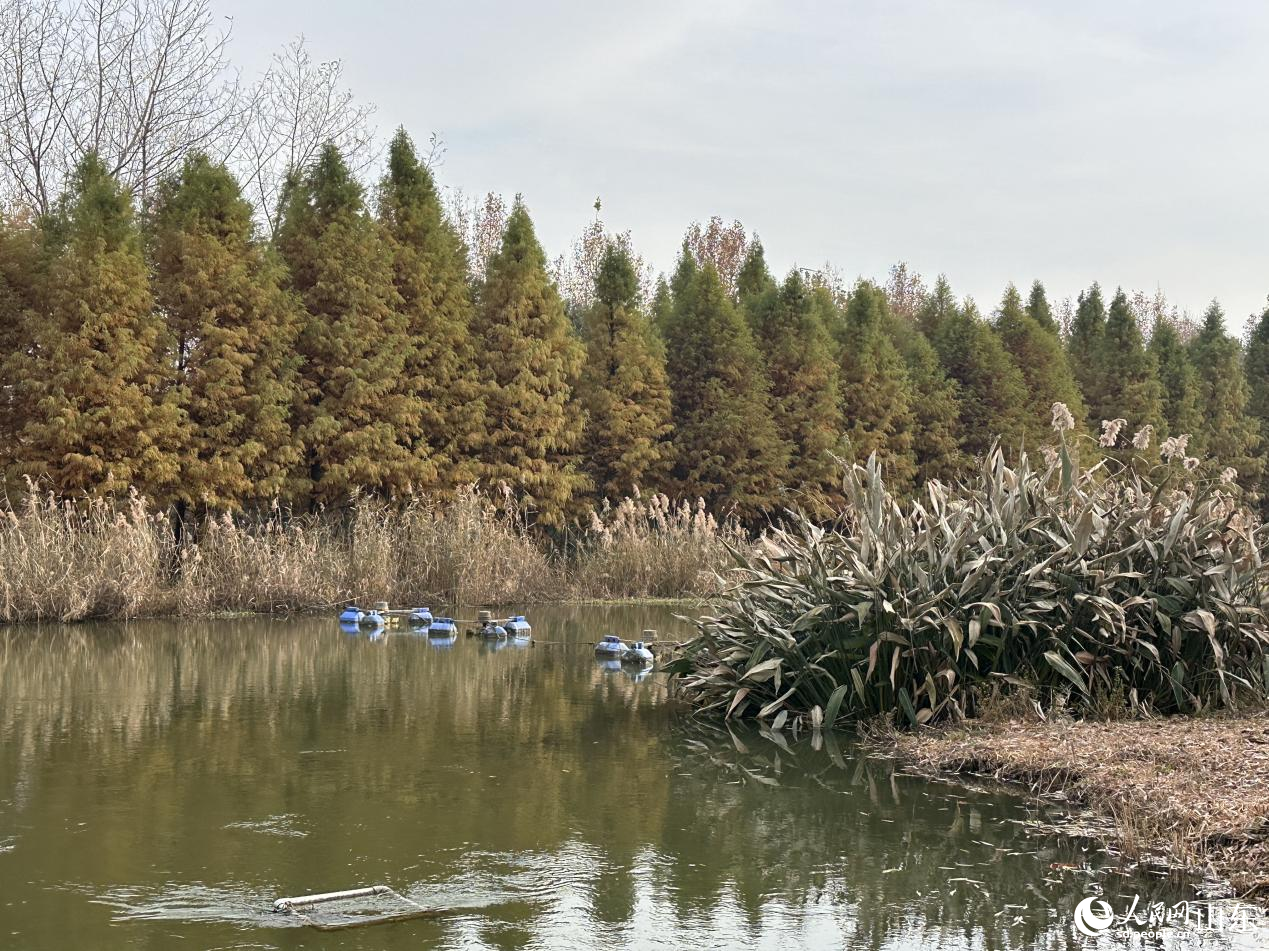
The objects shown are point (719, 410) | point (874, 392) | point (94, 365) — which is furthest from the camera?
point (874, 392)

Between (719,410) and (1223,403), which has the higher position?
(1223,403)

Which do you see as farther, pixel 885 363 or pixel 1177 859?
pixel 885 363

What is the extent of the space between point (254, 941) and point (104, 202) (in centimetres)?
1446

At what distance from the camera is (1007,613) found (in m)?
7.61

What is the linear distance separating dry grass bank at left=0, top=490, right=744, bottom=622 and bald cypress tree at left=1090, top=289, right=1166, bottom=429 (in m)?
12.1

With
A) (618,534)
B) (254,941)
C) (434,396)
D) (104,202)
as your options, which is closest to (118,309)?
(104,202)

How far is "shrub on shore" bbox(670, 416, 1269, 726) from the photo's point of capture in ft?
24.8

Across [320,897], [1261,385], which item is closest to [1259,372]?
[1261,385]

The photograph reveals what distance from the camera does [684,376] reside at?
23156 mm

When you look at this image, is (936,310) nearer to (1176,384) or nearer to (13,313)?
(1176,384)

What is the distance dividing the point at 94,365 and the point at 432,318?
506cm

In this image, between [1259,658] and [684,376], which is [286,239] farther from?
[1259,658]

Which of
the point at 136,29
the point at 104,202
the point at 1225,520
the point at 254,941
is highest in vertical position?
the point at 136,29

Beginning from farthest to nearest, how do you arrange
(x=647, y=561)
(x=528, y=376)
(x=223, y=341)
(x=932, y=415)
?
(x=932, y=415)
(x=528, y=376)
(x=647, y=561)
(x=223, y=341)
